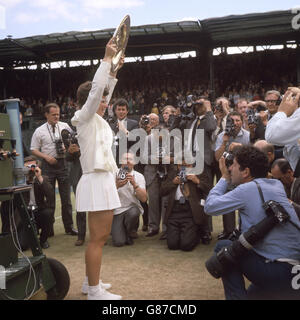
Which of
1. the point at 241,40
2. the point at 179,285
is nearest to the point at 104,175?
the point at 179,285

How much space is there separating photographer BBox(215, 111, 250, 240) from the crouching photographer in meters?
1.97

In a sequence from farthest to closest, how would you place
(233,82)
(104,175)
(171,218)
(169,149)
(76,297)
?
1. (233,82)
2. (169,149)
3. (171,218)
4. (76,297)
5. (104,175)

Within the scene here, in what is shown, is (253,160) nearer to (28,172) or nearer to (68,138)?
(28,172)

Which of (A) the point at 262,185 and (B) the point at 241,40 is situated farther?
(B) the point at 241,40

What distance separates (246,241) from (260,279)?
257 mm

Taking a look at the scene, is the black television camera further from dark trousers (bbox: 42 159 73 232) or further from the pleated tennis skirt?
the pleated tennis skirt

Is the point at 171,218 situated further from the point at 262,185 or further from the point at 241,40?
the point at 241,40

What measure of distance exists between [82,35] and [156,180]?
1375 centimetres

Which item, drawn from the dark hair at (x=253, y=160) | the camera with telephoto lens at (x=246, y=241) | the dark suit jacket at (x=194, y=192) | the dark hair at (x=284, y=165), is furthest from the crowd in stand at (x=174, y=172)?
the camera with telephoto lens at (x=246, y=241)

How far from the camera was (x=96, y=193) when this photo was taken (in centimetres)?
287

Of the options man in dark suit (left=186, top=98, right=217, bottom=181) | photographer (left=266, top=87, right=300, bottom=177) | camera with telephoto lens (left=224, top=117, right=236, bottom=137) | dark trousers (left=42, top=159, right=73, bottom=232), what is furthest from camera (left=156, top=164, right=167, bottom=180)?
photographer (left=266, top=87, right=300, bottom=177)

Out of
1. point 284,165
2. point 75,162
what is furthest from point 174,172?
point 284,165

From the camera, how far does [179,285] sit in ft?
11.2
